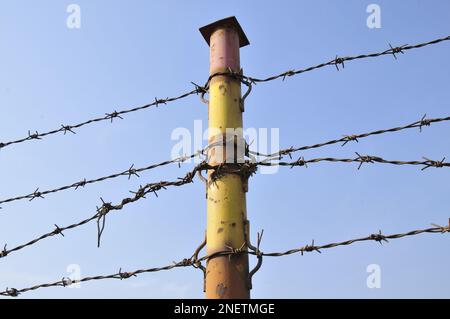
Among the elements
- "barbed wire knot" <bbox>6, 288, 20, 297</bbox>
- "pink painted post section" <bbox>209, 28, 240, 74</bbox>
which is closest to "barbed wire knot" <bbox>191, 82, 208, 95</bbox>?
"pink painted post section" <bbox>209, 28, 240, 74</bbox>

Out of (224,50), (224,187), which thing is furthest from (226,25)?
(224,187)

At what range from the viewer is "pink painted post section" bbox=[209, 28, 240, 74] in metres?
3.62

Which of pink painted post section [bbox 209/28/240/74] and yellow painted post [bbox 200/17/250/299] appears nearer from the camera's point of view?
yellow painted post [bbox 200/17/250/299]

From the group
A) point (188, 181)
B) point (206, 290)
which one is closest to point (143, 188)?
point (188, 181)

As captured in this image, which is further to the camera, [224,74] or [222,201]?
[224,74]

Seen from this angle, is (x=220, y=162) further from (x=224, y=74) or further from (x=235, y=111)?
(x=224, y=74)

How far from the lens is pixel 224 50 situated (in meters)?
3.68

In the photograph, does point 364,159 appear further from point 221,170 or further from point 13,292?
point 13,292

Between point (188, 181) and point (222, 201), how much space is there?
328mm

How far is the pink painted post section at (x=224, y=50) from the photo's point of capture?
3625mm

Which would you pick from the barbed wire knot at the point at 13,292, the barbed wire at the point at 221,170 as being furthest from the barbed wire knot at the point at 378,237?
the barbed wire knot at the point at 13,292

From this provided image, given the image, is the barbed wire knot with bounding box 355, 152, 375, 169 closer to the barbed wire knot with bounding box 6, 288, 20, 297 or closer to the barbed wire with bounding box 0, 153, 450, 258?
the barbed wire with bounding box 0, 153, 450, 258
